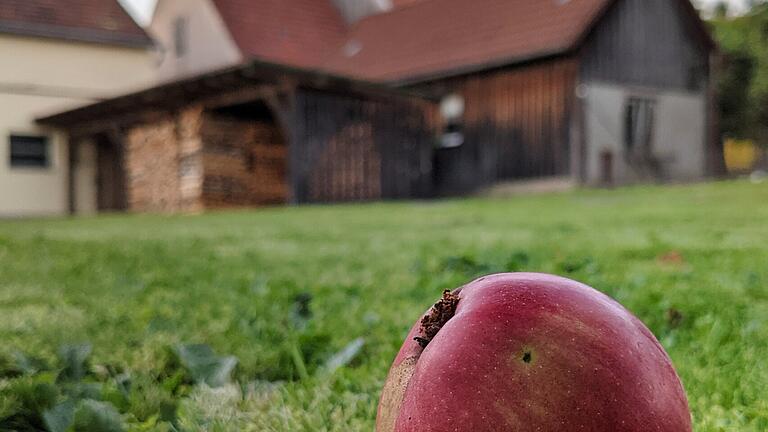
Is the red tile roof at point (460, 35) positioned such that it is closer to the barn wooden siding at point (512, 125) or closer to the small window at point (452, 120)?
the barn wooden siding at point (512, 125)

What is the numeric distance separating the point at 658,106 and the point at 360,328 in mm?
18875

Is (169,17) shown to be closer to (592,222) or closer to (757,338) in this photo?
(592,222)

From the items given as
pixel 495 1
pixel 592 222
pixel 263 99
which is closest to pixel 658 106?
pixel 495 1

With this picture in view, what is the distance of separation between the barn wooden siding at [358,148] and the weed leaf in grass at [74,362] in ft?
43.9

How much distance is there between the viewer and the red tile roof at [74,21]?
19422mm

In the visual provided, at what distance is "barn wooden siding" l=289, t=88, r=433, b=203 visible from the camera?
15883mm

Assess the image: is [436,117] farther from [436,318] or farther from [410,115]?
[436,318]

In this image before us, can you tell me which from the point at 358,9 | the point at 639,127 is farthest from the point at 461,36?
the point at 358,9

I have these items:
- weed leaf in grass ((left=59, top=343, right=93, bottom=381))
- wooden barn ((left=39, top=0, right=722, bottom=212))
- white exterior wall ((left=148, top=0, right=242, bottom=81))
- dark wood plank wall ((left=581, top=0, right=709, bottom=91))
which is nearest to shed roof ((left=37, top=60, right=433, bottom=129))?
wooden barn ((left=39, top=0, right=722, bottom=212))

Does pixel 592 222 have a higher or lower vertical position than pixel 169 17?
lower

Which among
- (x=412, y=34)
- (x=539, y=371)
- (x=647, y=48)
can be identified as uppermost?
(x=412, y=34)

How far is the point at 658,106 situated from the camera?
Result: 19.9 metres

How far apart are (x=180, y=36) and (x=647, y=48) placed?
47.7ft

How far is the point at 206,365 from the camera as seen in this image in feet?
7.01
